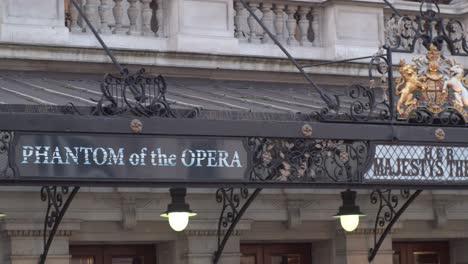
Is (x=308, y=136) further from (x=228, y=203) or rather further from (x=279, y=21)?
(x=279, y=21)

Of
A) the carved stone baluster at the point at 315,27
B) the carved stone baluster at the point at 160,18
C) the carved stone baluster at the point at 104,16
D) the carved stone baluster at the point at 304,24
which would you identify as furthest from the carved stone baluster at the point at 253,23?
the carved stone baluster at the point at 104,16

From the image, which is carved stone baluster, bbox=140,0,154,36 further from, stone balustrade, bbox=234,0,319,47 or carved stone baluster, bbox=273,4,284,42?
carved stone baluster, bbox=273,4,284,42

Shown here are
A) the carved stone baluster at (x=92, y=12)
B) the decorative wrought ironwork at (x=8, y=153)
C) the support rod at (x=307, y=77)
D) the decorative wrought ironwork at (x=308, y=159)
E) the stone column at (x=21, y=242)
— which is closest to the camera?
the decorative wrought ironwork at (x=8, y=153)

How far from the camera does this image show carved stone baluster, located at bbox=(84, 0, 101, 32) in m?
17.8

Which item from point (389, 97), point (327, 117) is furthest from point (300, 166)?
point (389, 97)

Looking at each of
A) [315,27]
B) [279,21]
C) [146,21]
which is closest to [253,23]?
[279,21]

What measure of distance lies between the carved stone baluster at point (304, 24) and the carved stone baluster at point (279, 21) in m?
0.33

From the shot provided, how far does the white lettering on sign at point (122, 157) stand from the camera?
13.5 m

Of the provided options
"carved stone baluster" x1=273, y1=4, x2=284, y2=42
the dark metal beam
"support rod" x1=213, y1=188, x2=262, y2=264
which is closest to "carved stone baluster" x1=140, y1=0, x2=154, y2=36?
"carved stone baluster" x1=273, y1=4, x2=284, y2=42

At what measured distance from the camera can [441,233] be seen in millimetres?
19188

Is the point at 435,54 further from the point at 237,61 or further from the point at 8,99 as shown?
the point at 8,99

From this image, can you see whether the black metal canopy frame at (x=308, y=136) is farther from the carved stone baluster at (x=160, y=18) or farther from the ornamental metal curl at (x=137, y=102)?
the carved stone baluster at (x=160, y=18)

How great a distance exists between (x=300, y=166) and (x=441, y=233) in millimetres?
5055

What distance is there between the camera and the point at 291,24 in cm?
1934
